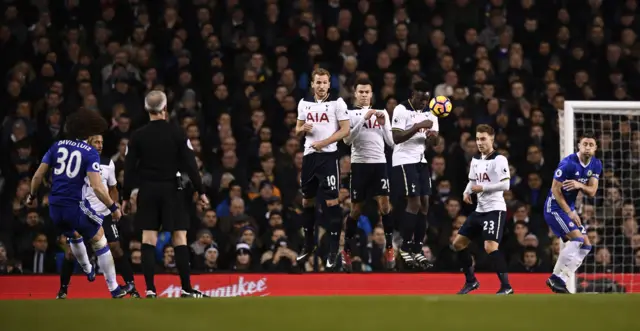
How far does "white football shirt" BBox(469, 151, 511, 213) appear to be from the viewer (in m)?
11.3

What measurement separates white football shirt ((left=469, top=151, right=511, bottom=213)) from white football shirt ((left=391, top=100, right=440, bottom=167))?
0.67 meters

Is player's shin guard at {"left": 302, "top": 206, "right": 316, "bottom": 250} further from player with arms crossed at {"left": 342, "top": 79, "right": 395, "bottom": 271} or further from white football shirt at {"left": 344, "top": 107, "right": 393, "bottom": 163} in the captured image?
white football shirt at {"left": 344, "top": 107, "right": 393, "bottom": 163}

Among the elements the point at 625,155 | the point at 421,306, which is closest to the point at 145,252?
the point at 421,306

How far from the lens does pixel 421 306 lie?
7156 millimetres

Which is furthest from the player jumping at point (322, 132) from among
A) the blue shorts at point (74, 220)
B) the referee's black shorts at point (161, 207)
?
the blue shorts at point (74, 220)

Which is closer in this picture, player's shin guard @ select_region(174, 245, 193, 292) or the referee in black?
the referee in black

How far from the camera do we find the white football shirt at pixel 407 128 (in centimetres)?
1091

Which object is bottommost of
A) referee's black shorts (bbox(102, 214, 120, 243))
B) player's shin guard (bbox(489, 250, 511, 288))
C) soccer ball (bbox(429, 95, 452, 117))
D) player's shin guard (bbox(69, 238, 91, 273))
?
player's shin guard (bbox(489, 250, 511, 288))

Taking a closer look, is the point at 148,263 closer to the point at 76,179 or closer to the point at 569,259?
the point at 76,179

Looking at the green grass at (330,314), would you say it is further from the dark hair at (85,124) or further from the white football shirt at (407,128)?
the white football shirt at (407,128)

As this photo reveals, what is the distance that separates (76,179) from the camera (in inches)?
399

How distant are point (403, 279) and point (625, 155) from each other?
476 centimetres

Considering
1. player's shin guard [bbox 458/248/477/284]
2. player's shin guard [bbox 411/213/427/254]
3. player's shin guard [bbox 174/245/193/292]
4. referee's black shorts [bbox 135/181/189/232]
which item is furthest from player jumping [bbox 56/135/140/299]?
player's shin guard [bbox 458/248/477/284]

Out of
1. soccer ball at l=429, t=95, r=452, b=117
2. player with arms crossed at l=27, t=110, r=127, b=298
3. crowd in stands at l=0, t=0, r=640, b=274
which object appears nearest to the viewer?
player with arms crossed at l=27, t=110, r=127, b=298
